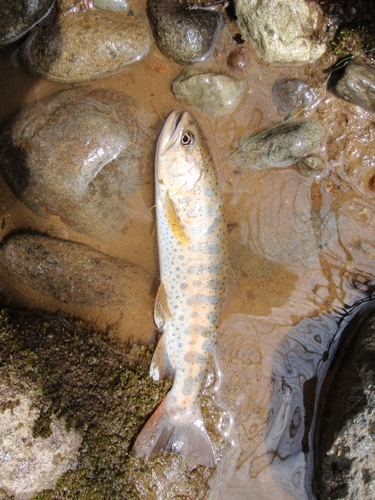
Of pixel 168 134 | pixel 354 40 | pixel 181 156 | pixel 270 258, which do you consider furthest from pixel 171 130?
pixel 354 40

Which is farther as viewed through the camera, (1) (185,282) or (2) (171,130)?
(1) (185,282)

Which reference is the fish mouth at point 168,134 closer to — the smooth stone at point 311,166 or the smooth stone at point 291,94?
the smooth stone at point 291,94

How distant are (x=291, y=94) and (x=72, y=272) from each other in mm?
2960

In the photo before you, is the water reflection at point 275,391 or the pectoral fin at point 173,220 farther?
the water reflection at point 275,391

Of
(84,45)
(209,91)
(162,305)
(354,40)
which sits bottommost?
(162,305)

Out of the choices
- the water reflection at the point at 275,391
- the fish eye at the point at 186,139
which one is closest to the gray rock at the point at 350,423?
the water reflection at the point at 275,391

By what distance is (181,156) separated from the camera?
4.01m

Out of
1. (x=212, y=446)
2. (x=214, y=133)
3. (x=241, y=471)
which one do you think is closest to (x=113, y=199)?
(x=214, y=133)

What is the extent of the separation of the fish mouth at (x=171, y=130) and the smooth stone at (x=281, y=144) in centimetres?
72

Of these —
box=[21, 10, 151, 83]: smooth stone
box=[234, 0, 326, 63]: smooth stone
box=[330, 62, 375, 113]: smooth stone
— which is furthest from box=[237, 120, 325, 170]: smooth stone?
box=[21, 10, 151, 83]: smooth stone

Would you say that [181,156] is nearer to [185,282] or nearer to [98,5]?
[185,282]

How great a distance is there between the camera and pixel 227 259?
430cm

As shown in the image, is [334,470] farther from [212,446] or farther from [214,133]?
[214,133]

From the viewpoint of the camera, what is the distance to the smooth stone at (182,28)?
4082 mm
